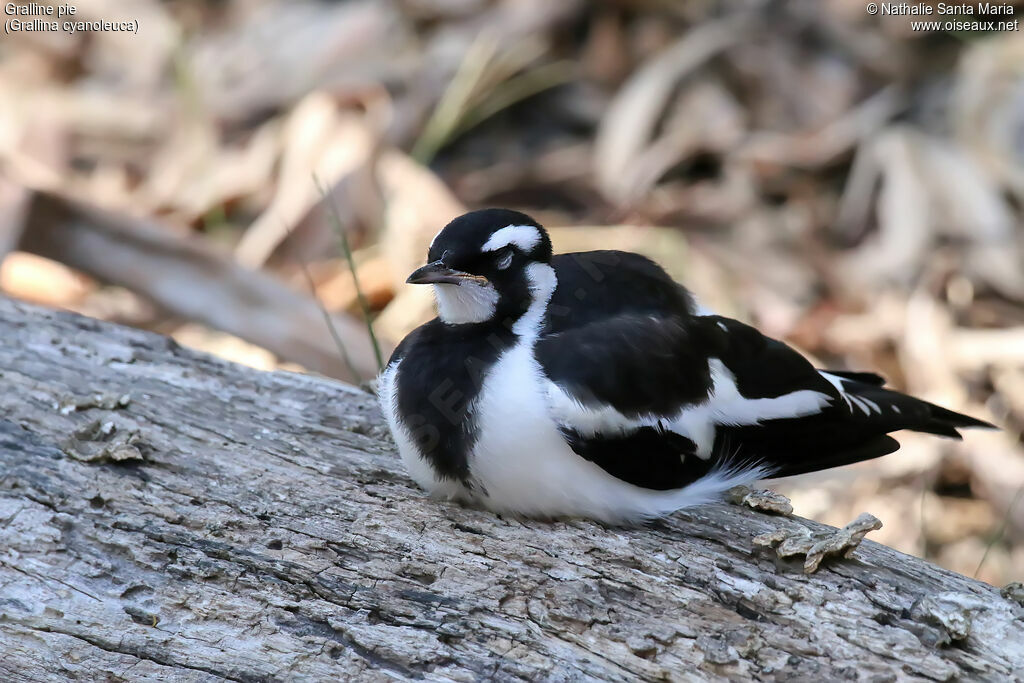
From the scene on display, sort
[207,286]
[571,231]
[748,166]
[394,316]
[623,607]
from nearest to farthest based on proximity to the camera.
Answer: [623,607] < [207,286] < [394,316] < [571,231] < [748,166]

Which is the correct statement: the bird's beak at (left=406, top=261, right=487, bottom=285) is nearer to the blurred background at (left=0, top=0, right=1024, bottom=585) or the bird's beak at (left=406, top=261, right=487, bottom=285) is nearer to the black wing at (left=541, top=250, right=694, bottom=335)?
the black wing at (left=541, top=250, right=694, bottom=335)

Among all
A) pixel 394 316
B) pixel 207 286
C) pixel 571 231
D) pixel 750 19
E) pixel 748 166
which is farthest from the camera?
pixel 750 19

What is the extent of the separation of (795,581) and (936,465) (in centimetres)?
150

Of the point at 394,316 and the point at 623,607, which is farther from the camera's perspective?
the point at 394,316

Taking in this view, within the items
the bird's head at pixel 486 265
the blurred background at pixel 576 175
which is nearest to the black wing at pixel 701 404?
the bird's head at pixel 486 265

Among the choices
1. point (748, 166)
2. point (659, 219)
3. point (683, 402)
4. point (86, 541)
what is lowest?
point (86, 541)

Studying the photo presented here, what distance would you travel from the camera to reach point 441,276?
1.92 metres

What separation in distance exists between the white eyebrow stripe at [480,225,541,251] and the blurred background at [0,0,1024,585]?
114cm

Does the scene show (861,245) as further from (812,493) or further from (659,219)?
(812,493)

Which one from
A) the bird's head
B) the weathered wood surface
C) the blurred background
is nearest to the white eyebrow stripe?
the bird's head

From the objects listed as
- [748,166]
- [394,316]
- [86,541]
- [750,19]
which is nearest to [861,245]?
[748,166]

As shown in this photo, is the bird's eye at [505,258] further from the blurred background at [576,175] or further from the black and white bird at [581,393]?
the blurred background at [576,175]

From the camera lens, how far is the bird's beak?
1.89m

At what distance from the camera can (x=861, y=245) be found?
13.3 ft
